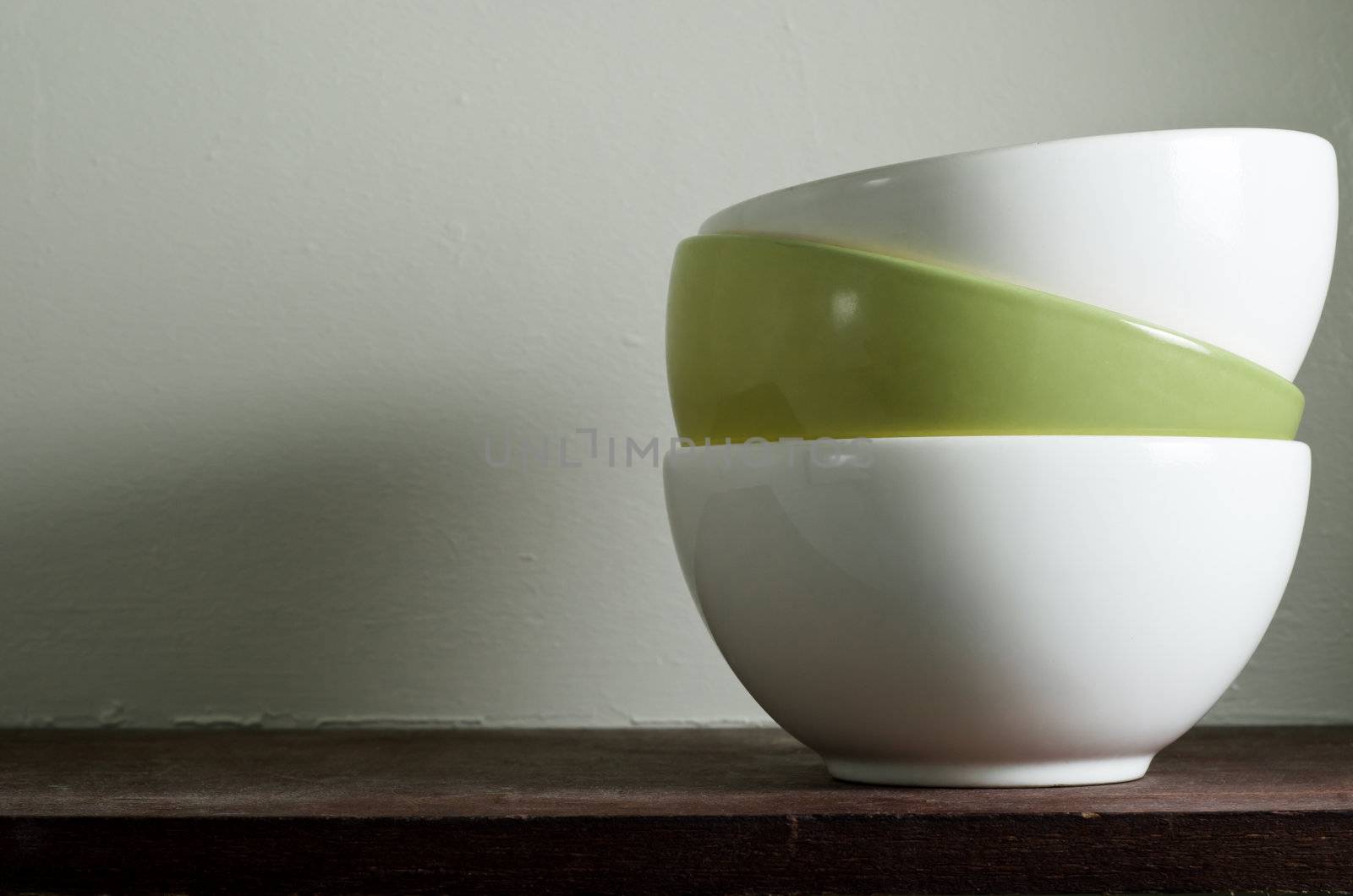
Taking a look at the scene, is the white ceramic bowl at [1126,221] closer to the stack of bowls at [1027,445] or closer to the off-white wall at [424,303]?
the stack of bowls at [1027,445]

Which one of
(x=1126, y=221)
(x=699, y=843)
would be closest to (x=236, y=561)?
(x=699, y=843)

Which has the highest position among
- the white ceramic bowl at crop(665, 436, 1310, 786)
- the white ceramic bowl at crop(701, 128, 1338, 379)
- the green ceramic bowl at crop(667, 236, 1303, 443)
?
the white ceramic bowl at crop(701, 128, 1338, 379)

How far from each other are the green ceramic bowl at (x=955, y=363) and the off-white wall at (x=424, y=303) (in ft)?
1.11

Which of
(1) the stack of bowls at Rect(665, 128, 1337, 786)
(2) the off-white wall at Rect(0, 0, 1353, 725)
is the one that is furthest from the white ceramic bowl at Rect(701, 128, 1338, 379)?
(2) the off-white wall at Rect(0, 0, 1353, 725)

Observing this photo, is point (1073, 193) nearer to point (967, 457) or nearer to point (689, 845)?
point (967, 457)

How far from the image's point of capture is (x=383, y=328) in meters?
0.88

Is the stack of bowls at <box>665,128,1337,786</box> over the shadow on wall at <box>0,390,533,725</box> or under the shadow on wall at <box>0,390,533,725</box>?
over

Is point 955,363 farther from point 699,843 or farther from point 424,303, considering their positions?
point 424,303

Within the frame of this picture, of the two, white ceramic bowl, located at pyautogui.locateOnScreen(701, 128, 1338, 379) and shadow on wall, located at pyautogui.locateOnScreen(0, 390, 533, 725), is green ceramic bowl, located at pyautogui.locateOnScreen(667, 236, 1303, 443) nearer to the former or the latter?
white ceramic bowl, located at pyautogui.locateOnScreen(701, 128, 1338, 379)

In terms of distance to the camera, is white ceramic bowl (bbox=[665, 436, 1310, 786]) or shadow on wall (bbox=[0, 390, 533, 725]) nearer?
white ceramic bowl (bbox=[665, 436, 1310, 786])

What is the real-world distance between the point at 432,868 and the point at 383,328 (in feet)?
1.59

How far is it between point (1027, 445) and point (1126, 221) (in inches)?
4.1

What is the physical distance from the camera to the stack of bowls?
50 cm

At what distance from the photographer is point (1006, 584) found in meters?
0.50
